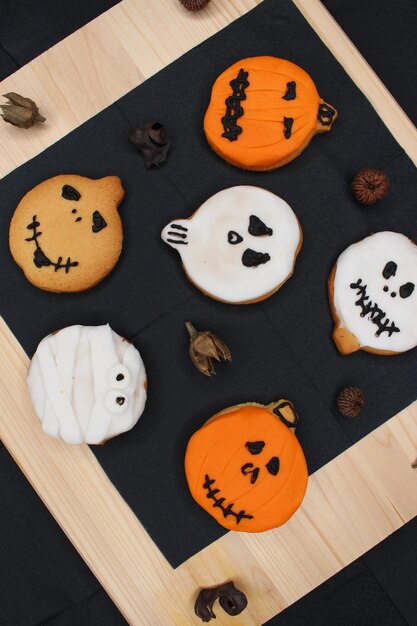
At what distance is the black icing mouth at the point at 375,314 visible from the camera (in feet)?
3.51

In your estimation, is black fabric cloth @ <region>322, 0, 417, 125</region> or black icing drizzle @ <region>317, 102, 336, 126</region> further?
black fabric cloth @ <region>322, 0, 417, 125</region>

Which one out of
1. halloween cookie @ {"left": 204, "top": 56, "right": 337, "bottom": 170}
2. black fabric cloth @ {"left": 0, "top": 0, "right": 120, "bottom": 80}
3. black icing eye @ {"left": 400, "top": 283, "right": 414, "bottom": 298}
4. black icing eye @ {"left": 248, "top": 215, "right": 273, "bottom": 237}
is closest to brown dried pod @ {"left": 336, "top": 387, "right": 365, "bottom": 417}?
black icing eye @ {"left": 400, "top": 283, "right": 414, "bottom": 298}

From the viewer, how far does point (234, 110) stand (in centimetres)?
107

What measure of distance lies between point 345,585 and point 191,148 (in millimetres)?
1040

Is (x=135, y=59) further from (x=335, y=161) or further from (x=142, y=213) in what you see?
(x=335, y=161)

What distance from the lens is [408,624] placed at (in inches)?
52.2

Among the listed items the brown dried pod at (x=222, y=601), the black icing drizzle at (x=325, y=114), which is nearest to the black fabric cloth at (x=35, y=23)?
the black icing drizzle at (x=325, y=114)

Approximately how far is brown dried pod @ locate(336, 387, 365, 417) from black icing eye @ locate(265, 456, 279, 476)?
16 cm

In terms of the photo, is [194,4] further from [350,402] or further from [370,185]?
[350,402]

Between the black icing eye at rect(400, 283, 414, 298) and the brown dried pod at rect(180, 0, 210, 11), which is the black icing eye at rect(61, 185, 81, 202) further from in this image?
the black icing eye at rect(400, 283, 414, 298)

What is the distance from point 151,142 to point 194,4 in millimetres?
287

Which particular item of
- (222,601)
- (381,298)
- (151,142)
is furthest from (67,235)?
(222,601)

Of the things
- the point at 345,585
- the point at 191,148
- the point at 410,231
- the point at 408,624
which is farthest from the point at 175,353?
the point at 408,624

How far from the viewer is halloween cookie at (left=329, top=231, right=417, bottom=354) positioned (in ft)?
3.51
